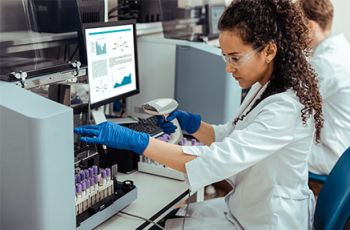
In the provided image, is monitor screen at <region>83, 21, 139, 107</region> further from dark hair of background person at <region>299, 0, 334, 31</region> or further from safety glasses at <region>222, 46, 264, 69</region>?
dark hair of background person at <region>299, 0, 334, 31</region>

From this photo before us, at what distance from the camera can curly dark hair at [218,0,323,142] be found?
125cm

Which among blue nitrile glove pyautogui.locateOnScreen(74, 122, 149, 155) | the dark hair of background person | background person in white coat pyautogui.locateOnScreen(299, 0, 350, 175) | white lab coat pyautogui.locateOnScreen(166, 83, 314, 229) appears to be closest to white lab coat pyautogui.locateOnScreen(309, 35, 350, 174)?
background person in white coat pyautogui.locateOnScreen(299, 0, 350, 175)

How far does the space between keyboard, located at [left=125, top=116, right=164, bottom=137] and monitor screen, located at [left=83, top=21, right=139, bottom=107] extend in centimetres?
15

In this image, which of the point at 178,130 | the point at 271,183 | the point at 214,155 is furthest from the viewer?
the point at 178,130

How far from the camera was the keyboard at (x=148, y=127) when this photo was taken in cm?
174

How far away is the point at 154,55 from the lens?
2174 mm

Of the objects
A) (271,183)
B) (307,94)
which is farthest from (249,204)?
A: (307,94)

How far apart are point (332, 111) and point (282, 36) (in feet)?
3.29

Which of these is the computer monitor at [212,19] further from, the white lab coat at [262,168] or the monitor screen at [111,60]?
the white lab coat at [262,168]

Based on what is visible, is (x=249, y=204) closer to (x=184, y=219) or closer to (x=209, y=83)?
(x=184, y=219)

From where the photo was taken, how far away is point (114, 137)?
3.99 ft

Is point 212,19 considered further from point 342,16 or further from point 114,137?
point 114,137

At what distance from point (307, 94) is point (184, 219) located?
1.96 ft

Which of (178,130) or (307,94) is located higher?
(307,94)
